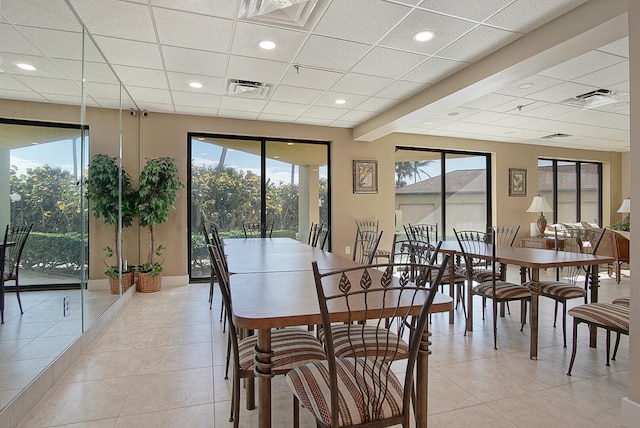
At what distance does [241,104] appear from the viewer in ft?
16.1

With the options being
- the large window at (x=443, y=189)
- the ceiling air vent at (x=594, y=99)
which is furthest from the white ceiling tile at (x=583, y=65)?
the large window at (x=443, y=189)

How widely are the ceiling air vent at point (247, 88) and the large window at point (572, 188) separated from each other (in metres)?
6.71

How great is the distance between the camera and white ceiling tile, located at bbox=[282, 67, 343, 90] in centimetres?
375

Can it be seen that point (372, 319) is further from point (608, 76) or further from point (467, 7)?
point (608, 76)

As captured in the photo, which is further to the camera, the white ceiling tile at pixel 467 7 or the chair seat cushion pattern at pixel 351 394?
the white ceiling tile at pixel 467 7

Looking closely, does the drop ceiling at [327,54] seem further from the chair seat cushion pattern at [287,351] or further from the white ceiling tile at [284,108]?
the chair seat cushion pattern at [287,351]

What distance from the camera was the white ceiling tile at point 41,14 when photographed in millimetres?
2203

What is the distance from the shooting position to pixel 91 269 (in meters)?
3.88

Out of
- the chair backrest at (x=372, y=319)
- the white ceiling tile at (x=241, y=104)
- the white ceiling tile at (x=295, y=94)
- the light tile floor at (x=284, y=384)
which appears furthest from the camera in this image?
the white ceiling tile at (x=241, y=104)

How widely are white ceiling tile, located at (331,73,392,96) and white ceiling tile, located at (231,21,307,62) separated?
797mm

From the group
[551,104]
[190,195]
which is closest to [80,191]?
[190,195]

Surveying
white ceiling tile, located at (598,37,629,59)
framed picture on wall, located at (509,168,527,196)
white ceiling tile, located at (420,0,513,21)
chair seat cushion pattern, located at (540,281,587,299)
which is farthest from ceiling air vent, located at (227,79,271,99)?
framed picture on wall, located at (509,168,527,196)

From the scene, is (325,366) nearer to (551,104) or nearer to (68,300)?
(68,300)

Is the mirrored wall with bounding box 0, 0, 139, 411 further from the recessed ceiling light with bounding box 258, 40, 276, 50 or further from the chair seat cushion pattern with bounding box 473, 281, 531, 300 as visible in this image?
the chair seat cushion pattern with bounding box 473, 281, 531, 300
